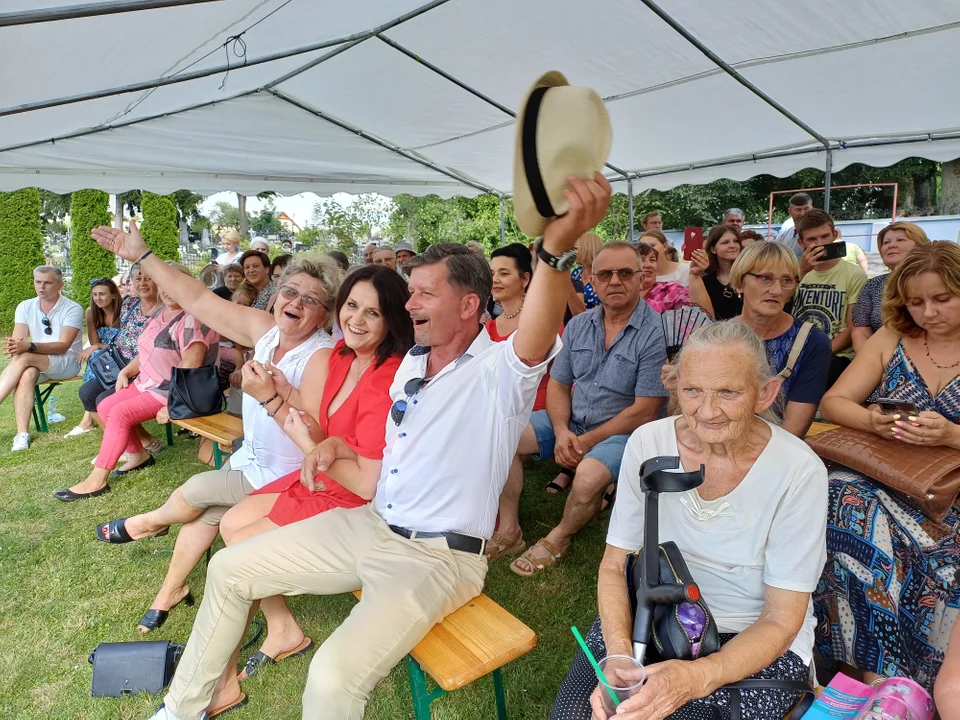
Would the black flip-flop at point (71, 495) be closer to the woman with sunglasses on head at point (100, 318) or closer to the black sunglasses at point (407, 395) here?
the woman with sunglasses on head at point (100, 318)

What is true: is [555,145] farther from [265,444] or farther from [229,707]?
[229,707]

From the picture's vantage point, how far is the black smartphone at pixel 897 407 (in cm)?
224

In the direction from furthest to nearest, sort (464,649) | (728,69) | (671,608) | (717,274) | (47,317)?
(47,317) → (717,274) → (728,69) → (464,649) → (671,608)

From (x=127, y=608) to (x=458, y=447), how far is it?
2.24 m

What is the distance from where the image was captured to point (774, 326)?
9.77ft

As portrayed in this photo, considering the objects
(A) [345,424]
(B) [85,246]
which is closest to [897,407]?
(A) [345,424]

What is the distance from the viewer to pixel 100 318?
6730mm

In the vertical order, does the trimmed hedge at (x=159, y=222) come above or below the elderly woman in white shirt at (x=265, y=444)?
above

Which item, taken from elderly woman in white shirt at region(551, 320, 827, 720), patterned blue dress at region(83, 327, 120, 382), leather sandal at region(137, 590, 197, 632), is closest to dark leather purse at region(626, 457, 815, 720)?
elderly woman in white shirt at region(551, 320, 827, 720)

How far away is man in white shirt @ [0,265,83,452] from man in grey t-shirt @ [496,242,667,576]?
17.1 feet

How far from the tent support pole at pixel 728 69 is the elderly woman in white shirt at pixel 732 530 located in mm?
3446

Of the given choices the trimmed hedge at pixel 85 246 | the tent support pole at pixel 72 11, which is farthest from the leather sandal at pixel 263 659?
the trimmed hedge at pixel 85 246

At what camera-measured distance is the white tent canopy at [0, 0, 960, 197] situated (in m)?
3.88

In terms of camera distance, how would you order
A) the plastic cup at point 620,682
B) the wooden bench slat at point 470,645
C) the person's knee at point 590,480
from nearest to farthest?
the plastic cup at point 620,682 < the wooden bench slat at point 470,645 < the person's knee at point 590,480
